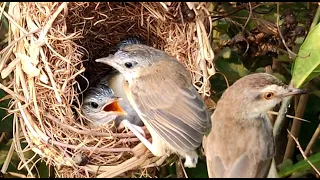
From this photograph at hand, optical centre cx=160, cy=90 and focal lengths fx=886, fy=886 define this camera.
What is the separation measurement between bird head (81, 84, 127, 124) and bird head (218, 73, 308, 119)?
2.38 feet

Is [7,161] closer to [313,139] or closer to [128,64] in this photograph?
[128,64]

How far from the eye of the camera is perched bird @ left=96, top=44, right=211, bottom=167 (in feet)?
12.1

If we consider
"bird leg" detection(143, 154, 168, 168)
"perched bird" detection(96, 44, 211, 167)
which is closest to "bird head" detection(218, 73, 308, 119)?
"perched bird" detection(96, 44, 211, 167)

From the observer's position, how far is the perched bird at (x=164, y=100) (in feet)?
12.1

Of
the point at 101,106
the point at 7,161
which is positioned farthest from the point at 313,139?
the point at 7,161

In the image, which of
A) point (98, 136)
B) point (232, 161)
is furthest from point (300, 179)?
point (98, 136)

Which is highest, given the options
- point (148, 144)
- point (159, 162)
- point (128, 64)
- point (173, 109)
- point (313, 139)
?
point (128, 64)

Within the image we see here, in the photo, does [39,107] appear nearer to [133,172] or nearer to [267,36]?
[133,172]

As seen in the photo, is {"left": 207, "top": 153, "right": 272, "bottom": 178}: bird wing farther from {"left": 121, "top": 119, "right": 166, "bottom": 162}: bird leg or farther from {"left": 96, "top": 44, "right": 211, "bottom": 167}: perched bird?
{"left": 121, "top": 119, "right": 166, "bottom": 162}: bird leg

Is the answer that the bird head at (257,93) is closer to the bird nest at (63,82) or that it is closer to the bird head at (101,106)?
the bird nest at (63,82)

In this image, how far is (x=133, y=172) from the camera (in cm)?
404

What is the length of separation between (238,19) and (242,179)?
0.98 m

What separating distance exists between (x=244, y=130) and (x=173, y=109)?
0.32m

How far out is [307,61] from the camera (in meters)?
3.73
